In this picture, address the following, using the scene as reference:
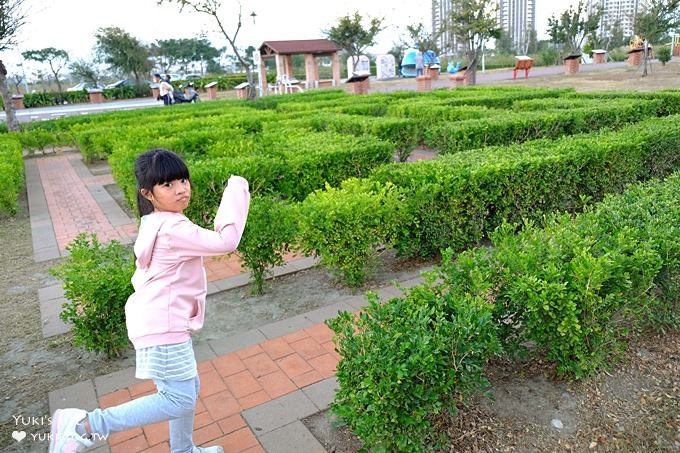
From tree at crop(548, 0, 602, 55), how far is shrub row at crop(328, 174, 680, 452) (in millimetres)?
41398

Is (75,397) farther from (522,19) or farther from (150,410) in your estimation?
(522,19)

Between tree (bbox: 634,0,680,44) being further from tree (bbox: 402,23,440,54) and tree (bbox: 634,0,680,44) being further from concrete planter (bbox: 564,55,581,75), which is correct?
tree (bbox: 402,23,440,54)

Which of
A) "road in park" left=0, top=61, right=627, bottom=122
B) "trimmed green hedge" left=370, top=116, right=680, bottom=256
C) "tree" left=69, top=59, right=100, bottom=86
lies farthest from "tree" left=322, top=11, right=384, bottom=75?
"trimmed green hedge" left=370, top=116, right=680, bottom=256

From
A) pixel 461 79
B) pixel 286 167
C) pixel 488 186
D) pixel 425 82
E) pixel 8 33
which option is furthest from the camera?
pixel 461 79

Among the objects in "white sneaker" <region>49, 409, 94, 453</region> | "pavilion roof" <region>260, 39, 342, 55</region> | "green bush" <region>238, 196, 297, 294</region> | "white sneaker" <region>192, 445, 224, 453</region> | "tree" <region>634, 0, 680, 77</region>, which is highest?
"pavilion roof" <region>260, 39, 342, 55</region>

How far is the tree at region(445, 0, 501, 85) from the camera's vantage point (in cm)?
2612

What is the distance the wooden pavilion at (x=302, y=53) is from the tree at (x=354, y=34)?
821 millimetres

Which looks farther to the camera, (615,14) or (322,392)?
(615,14)

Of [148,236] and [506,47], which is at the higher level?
[506,47]

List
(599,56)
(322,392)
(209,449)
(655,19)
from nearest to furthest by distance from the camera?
1. (209,449)
2. (322,392)
3. (655,19)
4. (599,56)

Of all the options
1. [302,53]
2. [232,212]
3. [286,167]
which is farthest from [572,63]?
[232,212]

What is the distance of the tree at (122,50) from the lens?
144ft

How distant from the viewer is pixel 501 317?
2885 millimetres

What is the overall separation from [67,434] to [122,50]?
1887 inches
